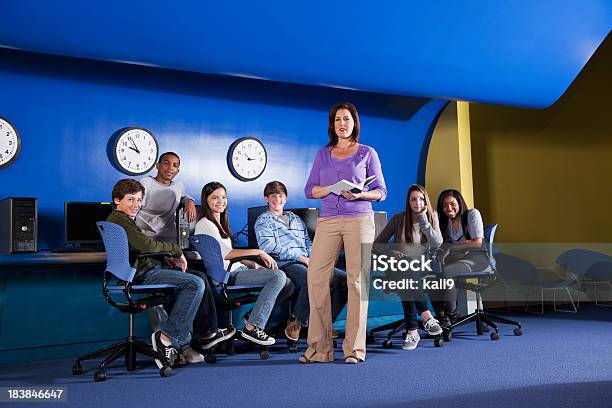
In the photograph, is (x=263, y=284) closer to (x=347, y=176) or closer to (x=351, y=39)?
(x=347, y=176)

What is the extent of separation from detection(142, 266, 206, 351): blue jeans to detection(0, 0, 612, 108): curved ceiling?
1.93 m

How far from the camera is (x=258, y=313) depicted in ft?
15.3

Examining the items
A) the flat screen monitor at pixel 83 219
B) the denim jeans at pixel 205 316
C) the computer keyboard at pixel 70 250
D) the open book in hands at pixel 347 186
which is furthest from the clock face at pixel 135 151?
the open book in hands at pixel 347 186

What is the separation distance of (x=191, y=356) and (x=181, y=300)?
0.51 metres

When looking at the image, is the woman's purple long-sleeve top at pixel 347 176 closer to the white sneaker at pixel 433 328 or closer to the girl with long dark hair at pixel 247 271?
the girl with long dark hair at pixel 247 271

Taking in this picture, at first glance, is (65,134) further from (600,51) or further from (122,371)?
(600,51)

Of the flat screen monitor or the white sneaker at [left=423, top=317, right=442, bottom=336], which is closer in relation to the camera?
the white sneaker at [left=423, top=317, right=442, bottom=336]

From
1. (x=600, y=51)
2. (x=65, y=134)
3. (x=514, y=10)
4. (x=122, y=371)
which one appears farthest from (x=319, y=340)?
(x=600, y=51)

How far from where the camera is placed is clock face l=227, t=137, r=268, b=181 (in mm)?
6457

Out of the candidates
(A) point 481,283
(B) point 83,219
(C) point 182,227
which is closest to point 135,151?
(B) point 83,219

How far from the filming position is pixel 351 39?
19.2 ft

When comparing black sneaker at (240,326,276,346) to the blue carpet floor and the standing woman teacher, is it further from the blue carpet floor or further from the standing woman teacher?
the standing woman teacher

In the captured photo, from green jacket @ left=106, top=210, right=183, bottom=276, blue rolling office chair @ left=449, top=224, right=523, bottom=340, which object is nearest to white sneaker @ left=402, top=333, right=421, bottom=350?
blue rolling office chair @ left=449, top=224, right=523, bottom=340

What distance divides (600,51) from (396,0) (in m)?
3.92
